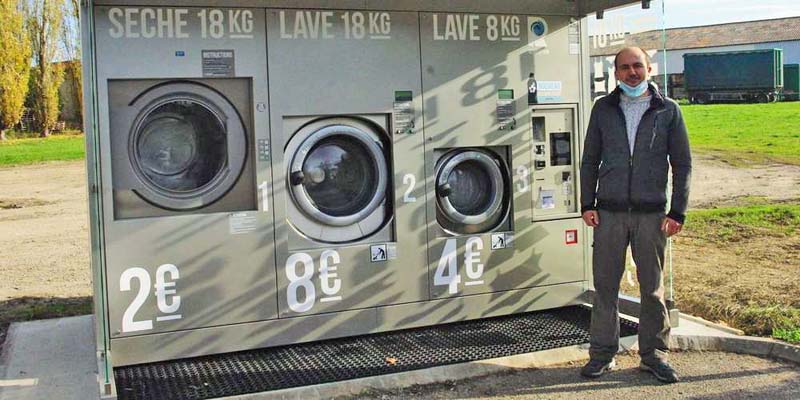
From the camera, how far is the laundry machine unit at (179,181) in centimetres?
521

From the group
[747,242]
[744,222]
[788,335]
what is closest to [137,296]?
[788,335]

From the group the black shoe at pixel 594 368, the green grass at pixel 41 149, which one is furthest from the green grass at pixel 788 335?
the green grass at pixel 41 149

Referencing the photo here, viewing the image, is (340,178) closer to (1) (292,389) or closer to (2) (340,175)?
(2) (340,175)

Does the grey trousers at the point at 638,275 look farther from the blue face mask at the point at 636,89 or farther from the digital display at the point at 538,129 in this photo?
the digital display at the point at 538,129

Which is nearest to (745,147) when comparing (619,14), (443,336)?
(619,14)

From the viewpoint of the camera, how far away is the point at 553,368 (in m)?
5.30

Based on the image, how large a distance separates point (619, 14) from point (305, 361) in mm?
3288

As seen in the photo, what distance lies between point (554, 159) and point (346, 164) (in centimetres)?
160

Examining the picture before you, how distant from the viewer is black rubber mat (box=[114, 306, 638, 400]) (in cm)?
499

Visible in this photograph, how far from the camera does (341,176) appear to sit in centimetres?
598

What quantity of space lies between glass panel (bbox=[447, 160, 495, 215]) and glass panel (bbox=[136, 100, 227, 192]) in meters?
1.70

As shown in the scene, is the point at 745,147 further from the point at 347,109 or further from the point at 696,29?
the point at 696,29

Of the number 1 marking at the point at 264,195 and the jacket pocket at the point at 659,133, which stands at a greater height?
the jacket pocket at the point at 659,133

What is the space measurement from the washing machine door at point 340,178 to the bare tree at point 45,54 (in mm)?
27280
